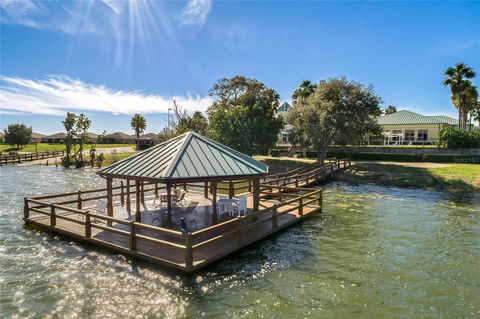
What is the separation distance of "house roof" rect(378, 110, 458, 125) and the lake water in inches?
1902

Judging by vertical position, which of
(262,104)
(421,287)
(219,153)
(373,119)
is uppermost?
(262,104)

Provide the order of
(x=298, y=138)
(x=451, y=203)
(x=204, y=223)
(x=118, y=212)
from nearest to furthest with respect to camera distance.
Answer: (x=204, y=223), (x=118, y=212), (x=451, y=203), (x=298, y=138)

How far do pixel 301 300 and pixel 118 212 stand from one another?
956cm

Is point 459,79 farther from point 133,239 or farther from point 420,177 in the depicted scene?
point 133,239

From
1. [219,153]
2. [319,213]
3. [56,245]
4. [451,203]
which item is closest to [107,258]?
[56,245]

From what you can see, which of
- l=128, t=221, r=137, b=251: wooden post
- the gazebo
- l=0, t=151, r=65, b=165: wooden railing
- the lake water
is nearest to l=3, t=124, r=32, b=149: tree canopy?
l=0, t=151, r=65, b=165: wooden railing

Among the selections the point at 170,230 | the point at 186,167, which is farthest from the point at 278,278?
the point at 186,167

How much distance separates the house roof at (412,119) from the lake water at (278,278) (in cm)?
4830

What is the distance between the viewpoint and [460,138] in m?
41.4

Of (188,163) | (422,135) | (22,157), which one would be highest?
(422,135)

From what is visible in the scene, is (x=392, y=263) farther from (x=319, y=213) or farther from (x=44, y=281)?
(x=44, y=281)

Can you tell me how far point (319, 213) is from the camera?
17.2m

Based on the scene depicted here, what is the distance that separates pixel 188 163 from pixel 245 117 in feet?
95.5

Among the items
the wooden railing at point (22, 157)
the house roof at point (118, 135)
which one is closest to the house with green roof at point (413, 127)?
the wooden railing at point (22, 157)
